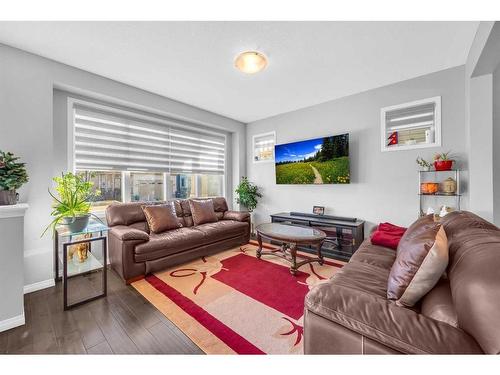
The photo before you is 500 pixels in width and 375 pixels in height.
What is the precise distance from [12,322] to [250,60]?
321 cm

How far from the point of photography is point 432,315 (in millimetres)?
999

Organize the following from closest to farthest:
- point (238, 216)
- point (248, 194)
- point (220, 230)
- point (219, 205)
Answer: point (220, 230) < point (238, 216) < point (219, 205) < point (248, 194)

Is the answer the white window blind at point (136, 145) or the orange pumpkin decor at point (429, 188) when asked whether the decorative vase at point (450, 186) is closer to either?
the orange pumpkin decor at point (429, 188)

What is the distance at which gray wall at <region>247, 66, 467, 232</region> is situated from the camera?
2.79 metres

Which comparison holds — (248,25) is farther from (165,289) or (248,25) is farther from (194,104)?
(165,289)

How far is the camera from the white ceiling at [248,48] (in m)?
2.00

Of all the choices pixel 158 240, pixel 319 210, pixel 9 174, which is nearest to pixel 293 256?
pixel 319 210

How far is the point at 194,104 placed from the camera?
13.0ft

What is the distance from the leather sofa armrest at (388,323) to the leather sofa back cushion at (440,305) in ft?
0.27

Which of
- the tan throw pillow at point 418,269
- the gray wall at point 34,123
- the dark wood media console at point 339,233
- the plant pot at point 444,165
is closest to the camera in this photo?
the tan throw pillow at point 418,269

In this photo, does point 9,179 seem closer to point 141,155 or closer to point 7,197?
point 7,197

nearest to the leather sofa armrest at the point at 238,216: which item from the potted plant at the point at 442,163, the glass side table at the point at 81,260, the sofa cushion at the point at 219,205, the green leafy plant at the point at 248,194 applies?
the sofa cushion at the point at 219,205
